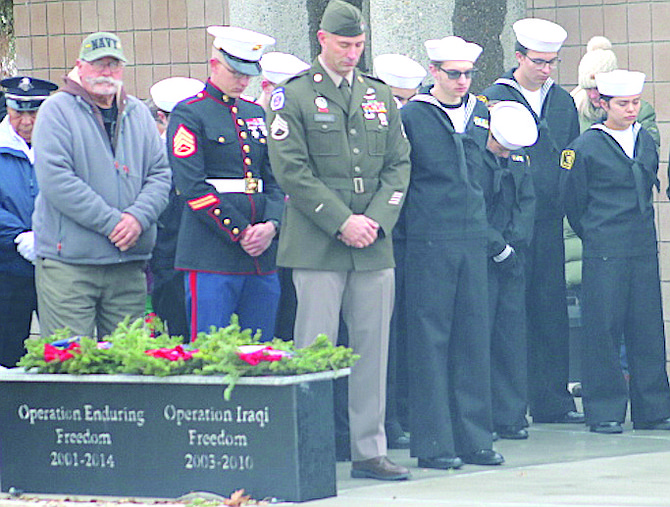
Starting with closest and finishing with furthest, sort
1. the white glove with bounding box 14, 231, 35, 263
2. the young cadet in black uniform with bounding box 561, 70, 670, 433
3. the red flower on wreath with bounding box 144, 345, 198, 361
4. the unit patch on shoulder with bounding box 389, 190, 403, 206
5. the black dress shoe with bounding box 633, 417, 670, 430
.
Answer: the red flower on wreath with bounding box 144, 345, 198, 361, the unit patch on shoulder with bounding box 389, 190, 403, 206, the white glove with bounding box 14, 231, 35, 263, the young cadet in black uniform with bounding box 561, 70, 670, 433, the black dress shoe with bounding box 633, 417, 670, 430

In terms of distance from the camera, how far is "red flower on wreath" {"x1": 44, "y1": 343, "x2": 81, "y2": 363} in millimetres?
7078

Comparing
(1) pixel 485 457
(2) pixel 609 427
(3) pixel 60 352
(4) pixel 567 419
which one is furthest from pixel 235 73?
(4) pixel 567 419

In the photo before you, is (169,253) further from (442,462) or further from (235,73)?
(442,462)

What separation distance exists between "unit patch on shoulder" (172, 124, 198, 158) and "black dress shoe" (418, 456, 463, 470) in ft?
5.78

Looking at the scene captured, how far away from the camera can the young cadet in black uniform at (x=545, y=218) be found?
9516mm

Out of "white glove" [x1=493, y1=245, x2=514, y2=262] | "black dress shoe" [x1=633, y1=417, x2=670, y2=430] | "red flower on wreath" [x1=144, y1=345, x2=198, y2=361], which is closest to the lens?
"red flower on wreath" [x1=144, y1=345, x2=198, y2=361]

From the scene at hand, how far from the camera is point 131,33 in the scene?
14453 mm

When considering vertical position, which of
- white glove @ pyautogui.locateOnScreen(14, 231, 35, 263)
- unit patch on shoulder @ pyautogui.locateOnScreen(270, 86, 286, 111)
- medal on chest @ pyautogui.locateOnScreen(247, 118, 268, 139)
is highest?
unit patch on shoulder @ pyautogui.locateOnScreen(270, 86, 286, 111)

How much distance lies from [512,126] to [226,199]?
1.71 m

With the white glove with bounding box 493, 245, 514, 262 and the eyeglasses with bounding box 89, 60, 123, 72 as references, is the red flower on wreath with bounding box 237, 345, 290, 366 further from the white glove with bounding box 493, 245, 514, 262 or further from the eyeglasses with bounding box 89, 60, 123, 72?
the white glove with bounding box 493, 245, 514, 262

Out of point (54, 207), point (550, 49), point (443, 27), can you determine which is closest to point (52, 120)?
point (54, 207)

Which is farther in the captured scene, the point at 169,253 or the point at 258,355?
the point at 169,253

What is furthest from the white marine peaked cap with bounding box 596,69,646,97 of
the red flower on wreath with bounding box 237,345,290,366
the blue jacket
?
the red flower on wreath with bounding box 237,345,290,366

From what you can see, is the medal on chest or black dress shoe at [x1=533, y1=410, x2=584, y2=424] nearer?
the medal on chest
